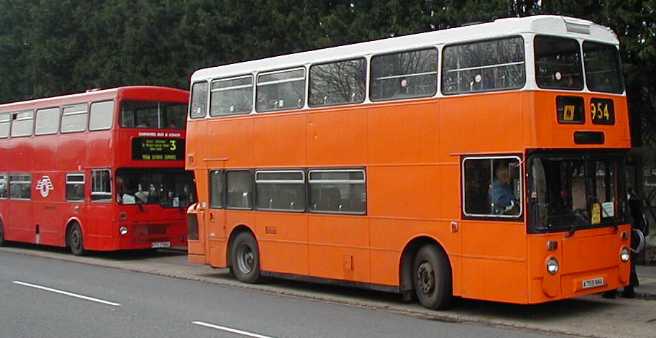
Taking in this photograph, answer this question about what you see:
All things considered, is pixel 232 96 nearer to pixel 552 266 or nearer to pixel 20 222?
pixel 552 266

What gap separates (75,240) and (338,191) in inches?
457

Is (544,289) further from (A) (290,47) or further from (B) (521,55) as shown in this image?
(A) (290,47)

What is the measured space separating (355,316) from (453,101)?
11.4 ft

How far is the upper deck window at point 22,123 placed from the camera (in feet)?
81.8

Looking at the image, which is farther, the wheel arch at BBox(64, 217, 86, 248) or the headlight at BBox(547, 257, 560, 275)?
the wheel arch at BBox(64, 217, 86, 248)

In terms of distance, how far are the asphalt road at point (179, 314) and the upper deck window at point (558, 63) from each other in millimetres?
3441

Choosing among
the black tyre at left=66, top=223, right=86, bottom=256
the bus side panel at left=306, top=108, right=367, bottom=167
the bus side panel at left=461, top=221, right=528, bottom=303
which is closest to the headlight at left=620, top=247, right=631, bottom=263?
the bus side panel at left=461, top=221, right=528, bottom=303

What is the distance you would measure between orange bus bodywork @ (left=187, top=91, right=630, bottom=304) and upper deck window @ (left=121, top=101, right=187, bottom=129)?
5581 mm

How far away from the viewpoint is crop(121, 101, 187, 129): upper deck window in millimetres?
21219

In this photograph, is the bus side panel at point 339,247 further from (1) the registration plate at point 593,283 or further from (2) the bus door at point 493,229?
(1) the registration plate at point 593,283

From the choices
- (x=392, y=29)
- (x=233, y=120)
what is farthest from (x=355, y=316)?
(x=392, y=29)

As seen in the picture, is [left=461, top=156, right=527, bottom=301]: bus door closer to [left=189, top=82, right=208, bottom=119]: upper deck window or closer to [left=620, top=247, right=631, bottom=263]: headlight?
[left=620, top=247, right=631, bottom=263]: headlight

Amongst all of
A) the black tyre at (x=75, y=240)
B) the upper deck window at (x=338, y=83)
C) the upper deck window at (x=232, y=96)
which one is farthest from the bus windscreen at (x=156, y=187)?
the upper deck window at (x=338, y=83)

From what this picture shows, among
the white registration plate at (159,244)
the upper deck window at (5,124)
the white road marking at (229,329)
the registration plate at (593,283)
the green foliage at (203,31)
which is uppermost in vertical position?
the green foliage at (203,31)
